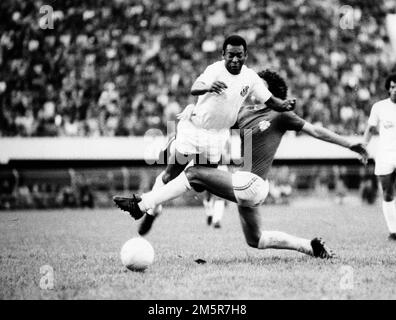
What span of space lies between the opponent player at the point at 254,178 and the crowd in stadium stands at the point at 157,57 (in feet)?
55.1

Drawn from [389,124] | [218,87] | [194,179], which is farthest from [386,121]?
[218,87]

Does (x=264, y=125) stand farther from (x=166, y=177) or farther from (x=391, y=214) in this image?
(x=391, y=214)

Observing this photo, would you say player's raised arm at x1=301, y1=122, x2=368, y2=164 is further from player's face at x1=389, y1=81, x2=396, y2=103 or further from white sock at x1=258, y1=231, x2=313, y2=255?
player's face at x1=389, y1=81, x2=396, y2=103

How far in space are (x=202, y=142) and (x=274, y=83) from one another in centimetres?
116


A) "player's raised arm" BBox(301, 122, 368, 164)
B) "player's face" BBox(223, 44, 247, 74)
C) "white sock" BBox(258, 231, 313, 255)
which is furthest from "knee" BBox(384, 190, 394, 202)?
"player's face" BBox(223, 44, 247, 74)

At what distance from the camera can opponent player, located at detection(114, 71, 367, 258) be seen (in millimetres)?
7102

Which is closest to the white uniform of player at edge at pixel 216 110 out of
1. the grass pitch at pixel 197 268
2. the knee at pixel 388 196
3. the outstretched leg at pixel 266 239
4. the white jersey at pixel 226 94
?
the white jersey at pixel 226 94

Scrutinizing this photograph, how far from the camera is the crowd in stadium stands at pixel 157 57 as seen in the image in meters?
25.2

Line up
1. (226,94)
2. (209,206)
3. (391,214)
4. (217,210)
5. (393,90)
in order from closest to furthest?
(226,94), (393,90), (391,214), (217,210), (209,206)

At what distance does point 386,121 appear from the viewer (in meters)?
10.8
